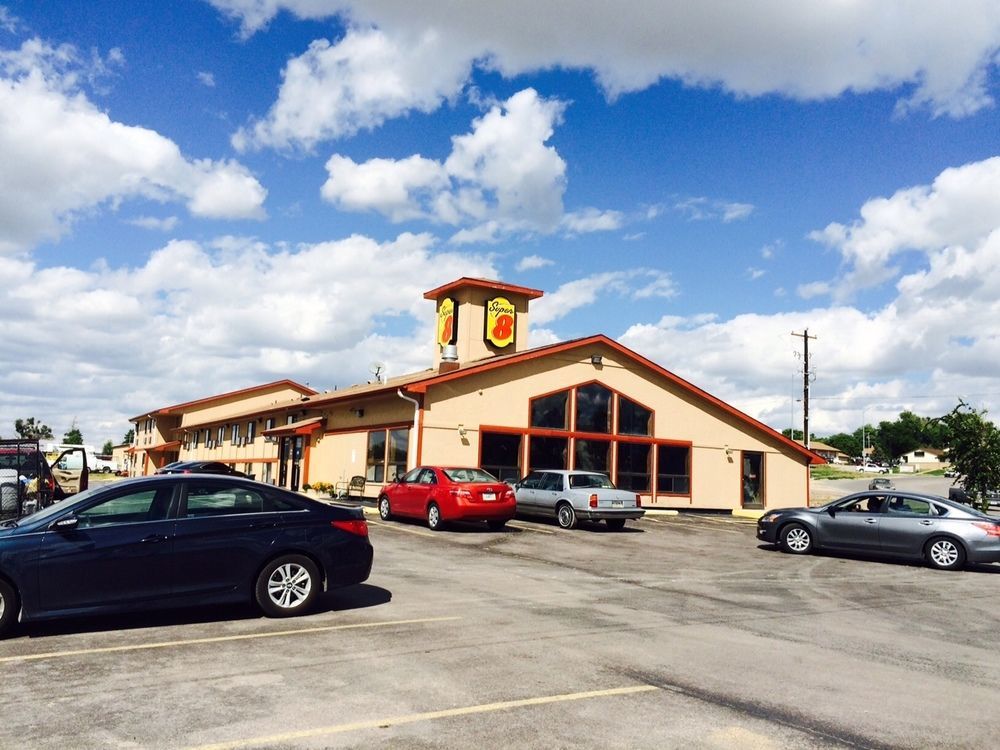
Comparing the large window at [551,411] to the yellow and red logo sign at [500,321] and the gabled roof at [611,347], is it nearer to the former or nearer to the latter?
the gabled roof at [611,347]

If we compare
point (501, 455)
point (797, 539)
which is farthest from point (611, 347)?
point (797, 539)

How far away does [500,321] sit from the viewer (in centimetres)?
3294

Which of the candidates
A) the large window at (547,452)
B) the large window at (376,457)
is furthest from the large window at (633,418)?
the large window at (376,457)

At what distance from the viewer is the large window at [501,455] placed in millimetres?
26172

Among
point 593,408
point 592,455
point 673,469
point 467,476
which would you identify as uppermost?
Answer: point 593,408

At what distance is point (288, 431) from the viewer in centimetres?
3231

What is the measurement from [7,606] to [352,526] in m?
3.40

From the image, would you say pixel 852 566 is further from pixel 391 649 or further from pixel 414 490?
pixel 391 649

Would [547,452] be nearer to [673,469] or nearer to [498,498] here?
[673,469]

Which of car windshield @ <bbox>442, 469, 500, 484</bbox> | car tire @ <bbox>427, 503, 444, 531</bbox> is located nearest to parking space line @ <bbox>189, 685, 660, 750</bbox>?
car tire @ <bbox>427, 503, 444, 531</bbox>

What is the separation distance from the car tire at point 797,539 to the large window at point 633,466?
38.1ft

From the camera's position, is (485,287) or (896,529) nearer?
(896,529)

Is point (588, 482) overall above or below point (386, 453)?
below

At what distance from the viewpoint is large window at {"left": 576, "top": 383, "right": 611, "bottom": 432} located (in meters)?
28.4
